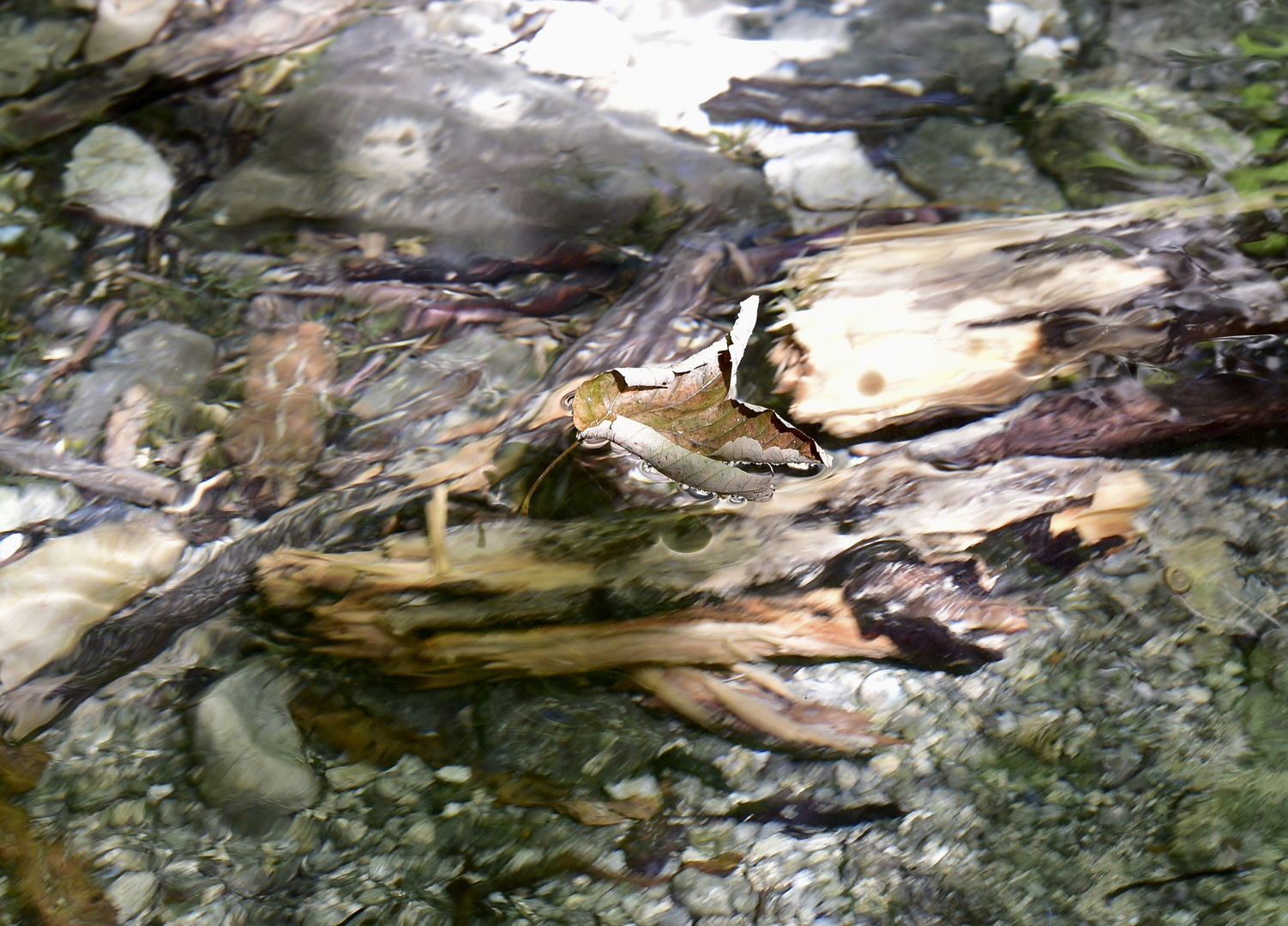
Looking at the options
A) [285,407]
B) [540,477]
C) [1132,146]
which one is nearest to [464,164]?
[285,407]

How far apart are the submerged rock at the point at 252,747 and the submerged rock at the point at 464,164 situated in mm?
821

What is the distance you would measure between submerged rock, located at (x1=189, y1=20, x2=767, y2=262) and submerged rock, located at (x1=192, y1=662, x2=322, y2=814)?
2.69 feet

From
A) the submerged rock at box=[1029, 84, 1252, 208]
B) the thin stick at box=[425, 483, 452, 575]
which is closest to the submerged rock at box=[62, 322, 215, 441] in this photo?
the thin stick at box=[425, 483, 452, 575]

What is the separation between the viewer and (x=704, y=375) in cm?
138

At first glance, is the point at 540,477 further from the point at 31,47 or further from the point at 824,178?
the point at 31,47

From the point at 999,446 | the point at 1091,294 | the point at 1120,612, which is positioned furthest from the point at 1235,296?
the point at 1120,612

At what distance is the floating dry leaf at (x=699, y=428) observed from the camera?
1339mm

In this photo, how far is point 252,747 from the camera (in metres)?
1.23

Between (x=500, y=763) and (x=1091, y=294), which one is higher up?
(x=1091, y=294)

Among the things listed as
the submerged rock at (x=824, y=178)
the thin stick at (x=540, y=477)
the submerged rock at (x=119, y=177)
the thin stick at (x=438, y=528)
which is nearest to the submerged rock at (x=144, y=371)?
the submerged rock at (x=119, y=177)

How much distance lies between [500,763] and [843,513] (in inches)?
24.2

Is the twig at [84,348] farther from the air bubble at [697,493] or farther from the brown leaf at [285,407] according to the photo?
the air bubble at [697,493]

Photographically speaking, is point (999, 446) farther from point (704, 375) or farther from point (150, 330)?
point (150, 330)

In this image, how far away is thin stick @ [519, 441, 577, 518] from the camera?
1374mm
